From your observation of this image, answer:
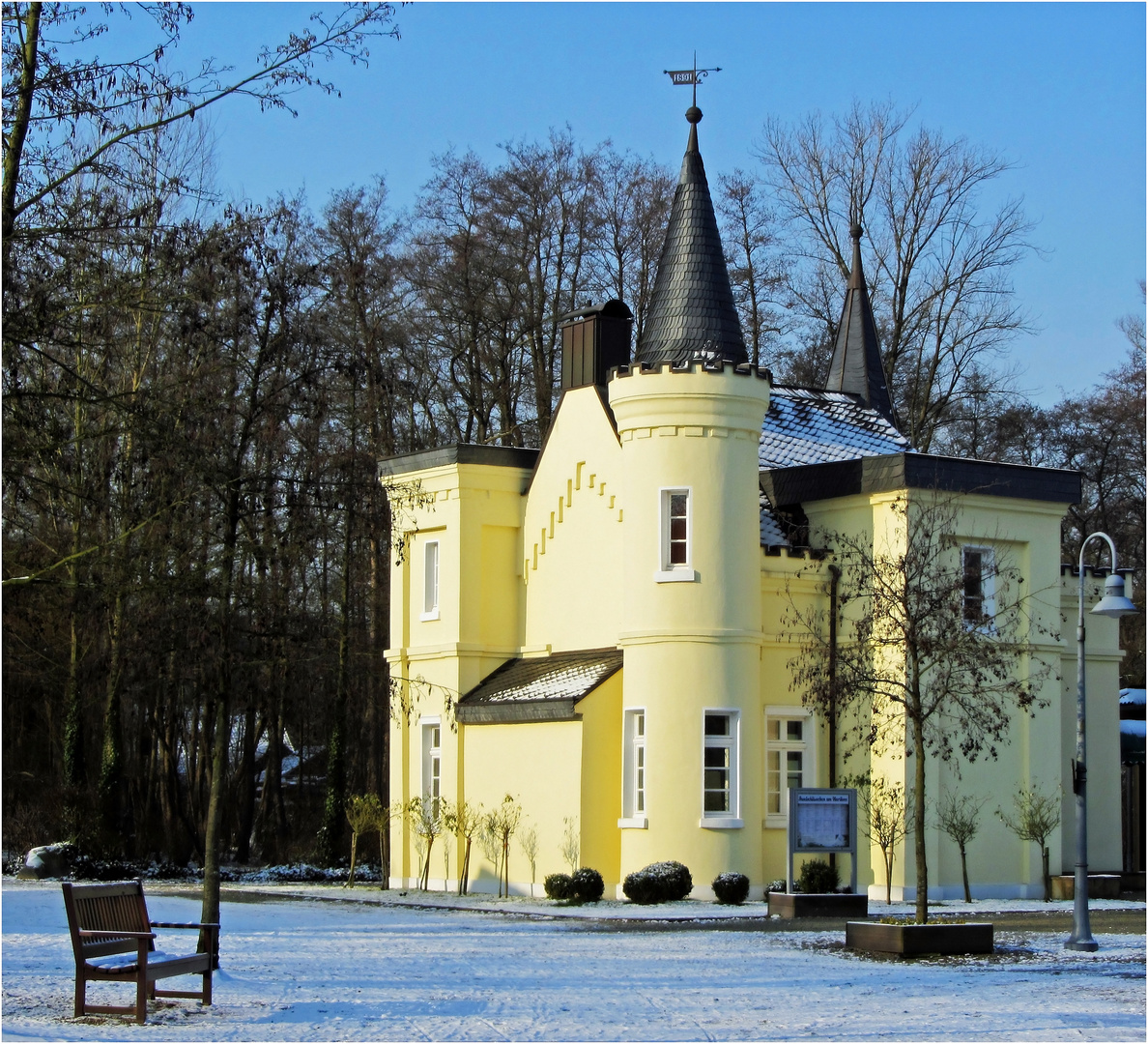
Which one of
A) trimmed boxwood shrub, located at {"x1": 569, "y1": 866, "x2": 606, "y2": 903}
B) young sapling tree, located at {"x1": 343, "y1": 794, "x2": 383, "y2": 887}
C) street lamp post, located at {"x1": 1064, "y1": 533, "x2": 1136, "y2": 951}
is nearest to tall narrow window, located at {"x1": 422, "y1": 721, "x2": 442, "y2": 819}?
young sapling tree, located at {"x1": 343, "y1": 794, "x2": 383, "y2": 887}

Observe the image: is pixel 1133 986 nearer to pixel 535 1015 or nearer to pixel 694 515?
pixel 535 1015

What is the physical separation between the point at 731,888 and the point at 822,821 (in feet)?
7.83

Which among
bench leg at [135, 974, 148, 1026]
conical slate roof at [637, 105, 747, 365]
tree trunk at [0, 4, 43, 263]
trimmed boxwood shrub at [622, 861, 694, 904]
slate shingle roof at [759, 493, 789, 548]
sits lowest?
trimmed boxwood shrub at [622, 861, 694, 904]

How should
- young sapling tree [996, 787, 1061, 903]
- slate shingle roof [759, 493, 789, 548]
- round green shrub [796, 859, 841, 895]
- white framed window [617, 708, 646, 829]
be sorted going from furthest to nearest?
slate shingle roof [759, 493, 789, 548], young sapling tree [996, 787, 1061, 903], white framed window [617, 708, 646, 829], round green shrub [796, 859, 841, 895]

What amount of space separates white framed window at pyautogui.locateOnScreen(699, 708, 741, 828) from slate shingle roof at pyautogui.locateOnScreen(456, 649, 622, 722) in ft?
6.22

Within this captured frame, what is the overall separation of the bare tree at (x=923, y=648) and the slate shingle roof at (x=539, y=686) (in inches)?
127

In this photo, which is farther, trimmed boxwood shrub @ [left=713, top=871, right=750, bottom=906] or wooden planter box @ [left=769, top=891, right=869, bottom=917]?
trimmed boxwood shrub @ [left=713, top=871, right=750, bottom=906]

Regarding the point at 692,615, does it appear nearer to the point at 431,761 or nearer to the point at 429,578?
the point at 429,578

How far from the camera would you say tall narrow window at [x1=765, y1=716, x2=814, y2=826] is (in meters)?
27.9

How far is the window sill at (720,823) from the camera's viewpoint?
2639 centimetres

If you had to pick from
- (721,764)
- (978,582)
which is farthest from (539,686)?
(978,582)

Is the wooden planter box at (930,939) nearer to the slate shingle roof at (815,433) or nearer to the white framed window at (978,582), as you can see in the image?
the white framed window at (978,582)

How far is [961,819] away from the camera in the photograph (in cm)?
2708

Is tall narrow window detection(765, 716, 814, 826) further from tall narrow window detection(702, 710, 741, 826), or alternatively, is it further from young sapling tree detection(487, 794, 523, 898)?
young sapling tree detection(487, 794, 523, 898)
